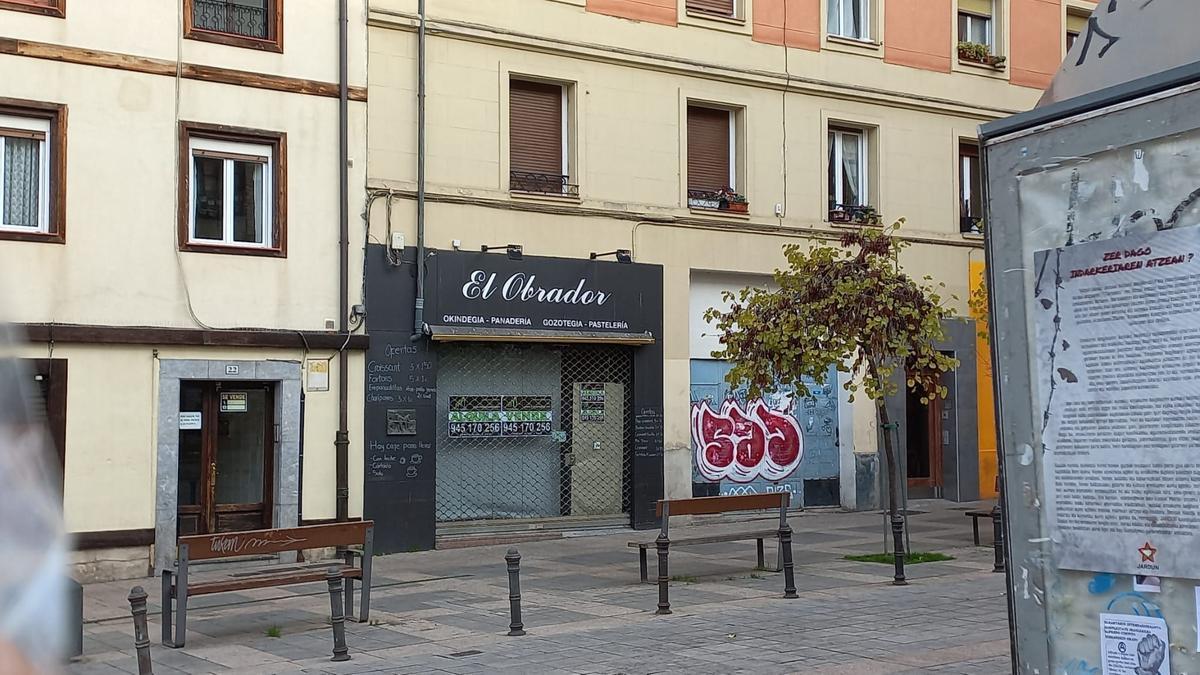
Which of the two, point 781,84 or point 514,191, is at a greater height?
point 781,84

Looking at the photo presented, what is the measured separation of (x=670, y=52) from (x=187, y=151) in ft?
25.0

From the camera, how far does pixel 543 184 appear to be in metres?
19.0

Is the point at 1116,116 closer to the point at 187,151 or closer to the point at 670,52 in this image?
the point at 187,151

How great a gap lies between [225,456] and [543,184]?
5.97m

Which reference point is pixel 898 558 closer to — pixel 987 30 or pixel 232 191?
pixel 232 191

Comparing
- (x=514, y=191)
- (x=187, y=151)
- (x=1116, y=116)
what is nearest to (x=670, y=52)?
(x=514, y=191)

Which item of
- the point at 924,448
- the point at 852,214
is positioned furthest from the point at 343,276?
the point at 924,448

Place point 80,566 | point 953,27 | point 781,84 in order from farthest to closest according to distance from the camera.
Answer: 1. point 953,27
2. point 781,84
3. point 80,566

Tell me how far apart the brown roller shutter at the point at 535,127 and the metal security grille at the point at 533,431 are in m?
2.66

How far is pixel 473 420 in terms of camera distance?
18234 millimetres

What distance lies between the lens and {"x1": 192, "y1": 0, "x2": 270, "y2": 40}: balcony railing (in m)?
16.2

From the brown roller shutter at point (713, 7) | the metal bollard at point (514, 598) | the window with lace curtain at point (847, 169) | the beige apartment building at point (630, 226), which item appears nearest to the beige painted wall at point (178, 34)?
the beige apartment building at point (630, 226)

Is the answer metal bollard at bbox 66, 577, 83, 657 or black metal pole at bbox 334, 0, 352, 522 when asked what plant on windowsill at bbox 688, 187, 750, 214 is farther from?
metal bollard at bbox 66, 577, 83, 657

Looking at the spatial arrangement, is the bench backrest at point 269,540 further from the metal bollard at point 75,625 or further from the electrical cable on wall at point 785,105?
the electrical cable on wall at point 785,105
